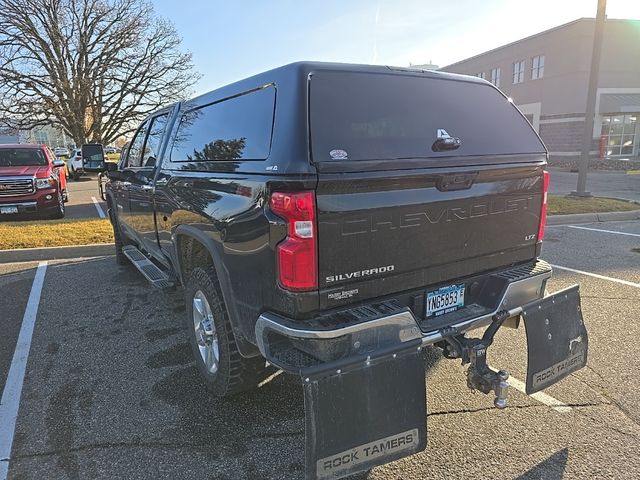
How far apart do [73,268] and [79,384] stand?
366 centimetres

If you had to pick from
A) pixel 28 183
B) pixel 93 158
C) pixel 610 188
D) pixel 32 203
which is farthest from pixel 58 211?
pixel 610 188

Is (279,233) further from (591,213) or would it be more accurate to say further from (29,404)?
(591,213)

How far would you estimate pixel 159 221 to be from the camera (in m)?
4.35

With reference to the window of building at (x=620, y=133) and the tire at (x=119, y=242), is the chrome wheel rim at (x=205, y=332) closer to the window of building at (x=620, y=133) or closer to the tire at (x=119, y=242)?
the tire at (x=119, y=242)

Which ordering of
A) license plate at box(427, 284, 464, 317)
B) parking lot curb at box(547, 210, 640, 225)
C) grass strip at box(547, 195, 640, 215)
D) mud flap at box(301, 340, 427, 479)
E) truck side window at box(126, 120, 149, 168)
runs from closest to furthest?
mud flap at box(301, 340, 427, 479) → license plate at box(427, 284, 464, 317) → truck side window at box(126, 120, 149, 168) → parking lot curb at box(547, 210, 640, 225) → grass strip at box(547, 195, 640, 215)

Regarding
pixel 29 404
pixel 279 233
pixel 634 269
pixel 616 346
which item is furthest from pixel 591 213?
pixel 29 404

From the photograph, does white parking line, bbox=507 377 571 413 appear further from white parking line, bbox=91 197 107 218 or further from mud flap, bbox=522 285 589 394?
white parking line, bbox=91 197 107 218

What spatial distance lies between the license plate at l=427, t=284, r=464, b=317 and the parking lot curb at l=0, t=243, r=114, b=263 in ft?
20.4

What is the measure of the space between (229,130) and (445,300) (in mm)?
1754

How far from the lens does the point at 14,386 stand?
349 centimetres

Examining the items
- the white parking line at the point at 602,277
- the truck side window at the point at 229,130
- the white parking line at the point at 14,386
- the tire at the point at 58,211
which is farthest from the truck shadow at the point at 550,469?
the tire at the point at 58,211

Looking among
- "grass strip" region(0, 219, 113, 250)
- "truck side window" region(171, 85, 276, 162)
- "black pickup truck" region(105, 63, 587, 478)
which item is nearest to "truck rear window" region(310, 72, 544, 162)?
"black pickup truck" region(105, 63, 587, 478)

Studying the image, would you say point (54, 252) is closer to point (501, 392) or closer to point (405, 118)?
point (405, 118)

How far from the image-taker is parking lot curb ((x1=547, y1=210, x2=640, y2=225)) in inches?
383
